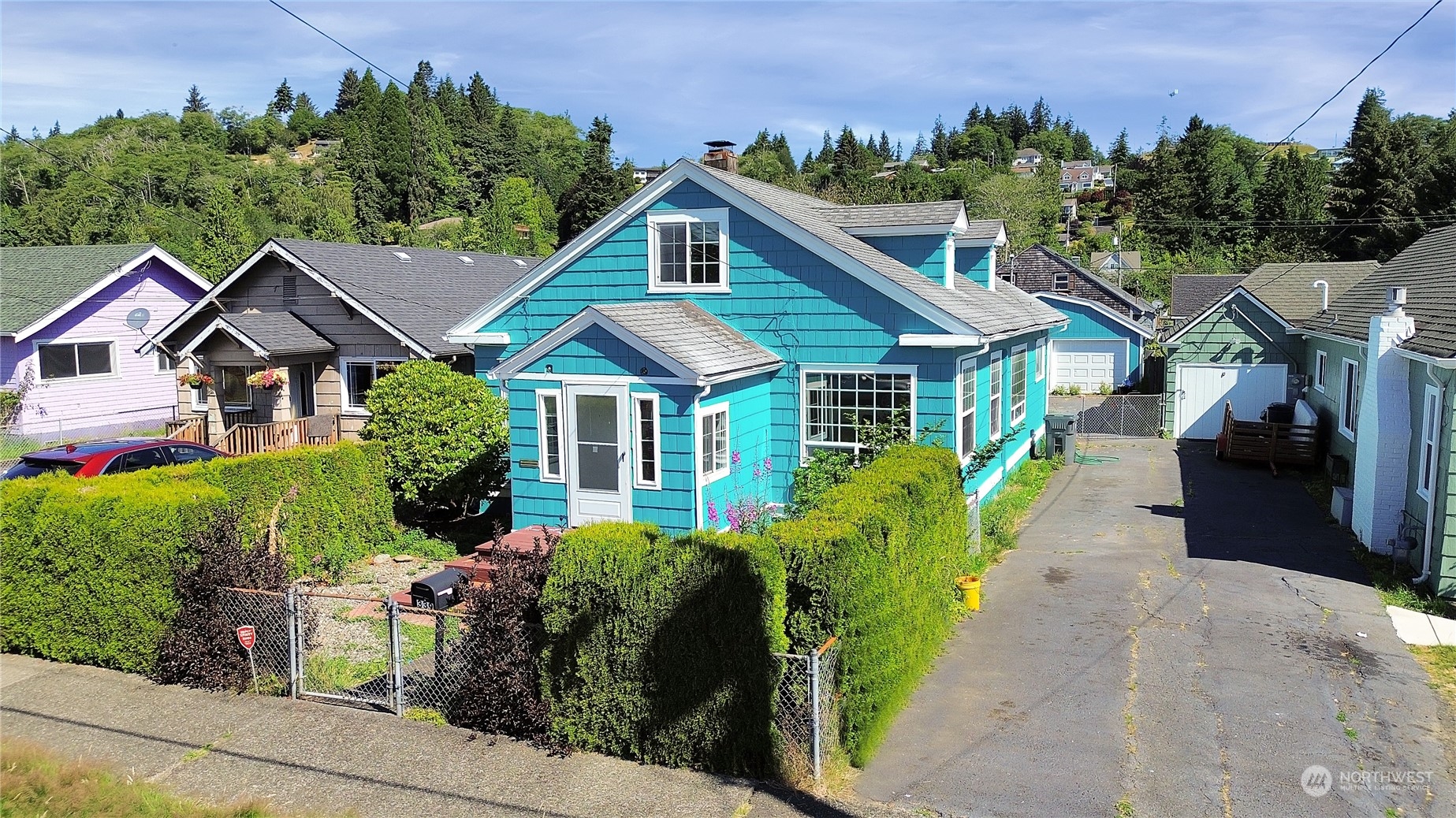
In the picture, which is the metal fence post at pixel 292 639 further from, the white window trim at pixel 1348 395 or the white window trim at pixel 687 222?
the white window trim at pixel 1348 395

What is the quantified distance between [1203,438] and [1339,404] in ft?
23.6

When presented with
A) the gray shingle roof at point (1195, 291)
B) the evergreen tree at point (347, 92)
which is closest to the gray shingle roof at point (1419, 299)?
the gray shingle roof at point (1195, 291)

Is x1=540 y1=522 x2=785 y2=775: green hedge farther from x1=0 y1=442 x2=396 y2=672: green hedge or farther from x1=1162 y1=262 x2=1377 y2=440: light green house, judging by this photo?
x1=1162 y1=262 x2=1377 y2=440: light green house

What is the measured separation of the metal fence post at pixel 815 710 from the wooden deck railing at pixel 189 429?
61.6ft

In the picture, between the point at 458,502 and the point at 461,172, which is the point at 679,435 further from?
the point at 461,172

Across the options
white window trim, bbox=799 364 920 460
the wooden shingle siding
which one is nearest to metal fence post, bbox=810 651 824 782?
white window trim, bbox=799 364 920 460

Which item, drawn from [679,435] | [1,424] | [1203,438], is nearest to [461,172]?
[1,424]

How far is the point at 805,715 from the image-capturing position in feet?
24.7

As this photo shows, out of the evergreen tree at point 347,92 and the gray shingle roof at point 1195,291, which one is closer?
the gray shingle roof at point 1195,291

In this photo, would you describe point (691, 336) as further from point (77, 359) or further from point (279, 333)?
point (77, 359)

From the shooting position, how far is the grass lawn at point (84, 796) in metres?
6.66

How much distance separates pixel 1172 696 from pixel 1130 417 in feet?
67.1

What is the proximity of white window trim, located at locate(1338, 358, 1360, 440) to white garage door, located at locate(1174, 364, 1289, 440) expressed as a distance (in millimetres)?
6043

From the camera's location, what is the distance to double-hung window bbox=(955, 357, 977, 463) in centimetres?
1552
